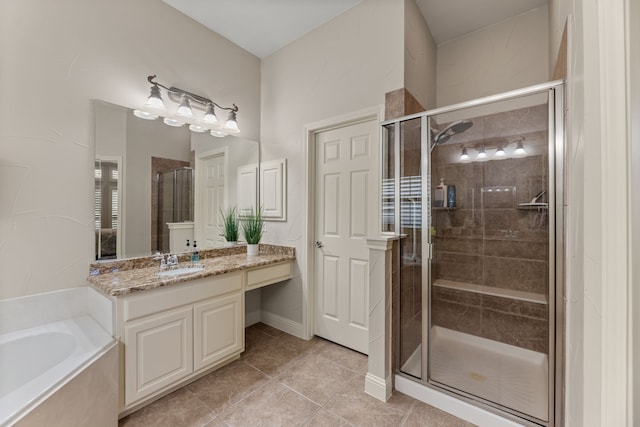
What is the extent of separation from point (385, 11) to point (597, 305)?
2326mm

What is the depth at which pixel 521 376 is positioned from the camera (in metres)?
1.78

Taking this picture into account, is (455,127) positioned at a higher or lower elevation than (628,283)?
higher

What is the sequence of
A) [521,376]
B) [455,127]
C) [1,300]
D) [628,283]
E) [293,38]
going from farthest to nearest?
[293,38], [455,127], [521,376], [1,300], [628,283]

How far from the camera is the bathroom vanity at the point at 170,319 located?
1.54 m

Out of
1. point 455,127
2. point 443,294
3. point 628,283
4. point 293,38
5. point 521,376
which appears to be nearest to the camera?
point 628,283

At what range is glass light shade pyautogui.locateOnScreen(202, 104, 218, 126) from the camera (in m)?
2.43

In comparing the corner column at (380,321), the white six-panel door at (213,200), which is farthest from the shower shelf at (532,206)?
the white six-panel door at (213,200)

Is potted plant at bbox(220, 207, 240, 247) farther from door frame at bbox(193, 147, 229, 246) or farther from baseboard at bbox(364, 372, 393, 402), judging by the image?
baseboard at bbox(364, 372, 393, 402)

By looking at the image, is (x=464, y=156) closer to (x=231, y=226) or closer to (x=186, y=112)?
(x=231, y=226)

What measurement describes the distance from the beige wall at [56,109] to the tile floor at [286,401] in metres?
1.11

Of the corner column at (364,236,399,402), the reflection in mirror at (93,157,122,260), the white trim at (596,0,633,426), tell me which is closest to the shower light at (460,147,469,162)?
the corner column at (364,236,399,402)

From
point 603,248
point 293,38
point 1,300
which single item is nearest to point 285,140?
point 293,38

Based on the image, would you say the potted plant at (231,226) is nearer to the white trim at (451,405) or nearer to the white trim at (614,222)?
the white trim at (451,405)

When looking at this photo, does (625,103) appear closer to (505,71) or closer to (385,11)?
(385,11)
